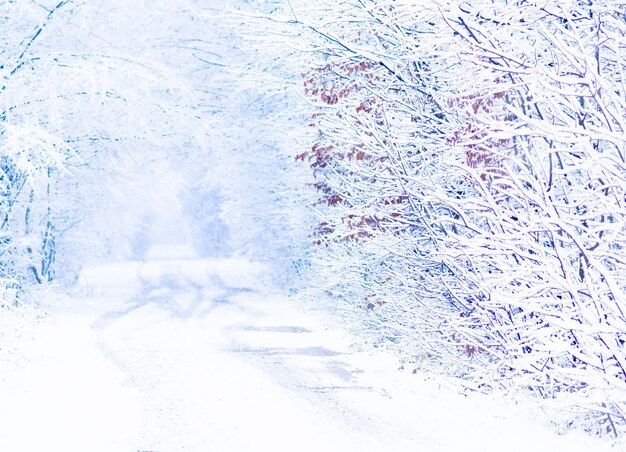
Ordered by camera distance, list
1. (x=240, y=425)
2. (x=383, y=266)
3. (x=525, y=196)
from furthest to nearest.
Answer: (x=383, y=266), (x=240, y=425), (x=525, y=196)

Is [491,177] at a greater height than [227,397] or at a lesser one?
greater

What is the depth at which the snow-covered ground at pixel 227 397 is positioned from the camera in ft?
27.8

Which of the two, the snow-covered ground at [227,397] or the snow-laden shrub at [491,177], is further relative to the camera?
the snow-covered ground at [227,397]

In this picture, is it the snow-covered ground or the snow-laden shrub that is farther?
the snow-covered ground

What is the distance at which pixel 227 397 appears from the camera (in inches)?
427

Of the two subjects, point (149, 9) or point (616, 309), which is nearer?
point (616, 309)

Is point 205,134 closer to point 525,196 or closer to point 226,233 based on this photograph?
point 525,196

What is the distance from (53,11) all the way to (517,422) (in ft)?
37.9

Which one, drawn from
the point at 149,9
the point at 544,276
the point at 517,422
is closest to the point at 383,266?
the point at 517,422

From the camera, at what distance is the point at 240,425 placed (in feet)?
30.2

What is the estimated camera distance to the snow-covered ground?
847 centimetres

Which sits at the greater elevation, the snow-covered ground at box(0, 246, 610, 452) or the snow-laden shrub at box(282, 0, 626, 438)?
the snow-laden shrub at box(282, 0, 626, 438)

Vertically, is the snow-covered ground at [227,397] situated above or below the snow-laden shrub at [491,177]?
below

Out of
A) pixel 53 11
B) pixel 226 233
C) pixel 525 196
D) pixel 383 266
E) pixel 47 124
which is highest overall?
pixel 53 11
